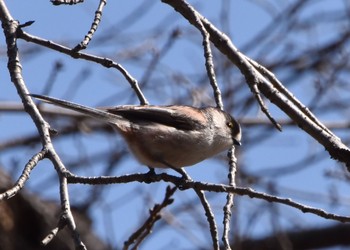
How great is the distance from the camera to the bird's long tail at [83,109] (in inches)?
121

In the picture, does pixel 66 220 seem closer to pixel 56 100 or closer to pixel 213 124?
pixel 56 100

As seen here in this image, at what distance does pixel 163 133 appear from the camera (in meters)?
3.70

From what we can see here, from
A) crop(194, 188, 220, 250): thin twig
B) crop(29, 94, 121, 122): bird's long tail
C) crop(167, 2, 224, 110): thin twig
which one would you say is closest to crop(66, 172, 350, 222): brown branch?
crop(194, 188, 220, 250): thin twig

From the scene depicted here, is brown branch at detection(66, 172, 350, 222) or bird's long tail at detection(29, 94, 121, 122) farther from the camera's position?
bird's long tail at detection(29, 94, 121, 122)

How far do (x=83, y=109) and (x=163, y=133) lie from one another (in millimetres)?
537

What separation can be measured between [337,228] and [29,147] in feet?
9.11

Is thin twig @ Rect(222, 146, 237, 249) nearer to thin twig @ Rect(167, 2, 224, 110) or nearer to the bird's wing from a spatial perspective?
thin twig @ Rect(167, 2, 224, 110)

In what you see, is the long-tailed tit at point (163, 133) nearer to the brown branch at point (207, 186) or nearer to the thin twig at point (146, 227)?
the thin twig at point (146, 227)

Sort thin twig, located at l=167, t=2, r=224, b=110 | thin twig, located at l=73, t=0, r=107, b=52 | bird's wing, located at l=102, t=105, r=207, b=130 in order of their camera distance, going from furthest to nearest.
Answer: bird's wing, located at l=102, t=105, r=207, b=130, thin twig, located at l=167, t=2, r=224, b=110, thin twig, located at l=73, t=0, r=107, b=52

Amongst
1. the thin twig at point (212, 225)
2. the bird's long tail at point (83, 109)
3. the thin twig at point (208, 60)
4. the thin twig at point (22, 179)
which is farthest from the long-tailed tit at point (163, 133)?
the thin twig at point (22, 179)

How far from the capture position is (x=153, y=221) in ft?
10.8

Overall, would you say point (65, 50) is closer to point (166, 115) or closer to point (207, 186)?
point (166, 115)

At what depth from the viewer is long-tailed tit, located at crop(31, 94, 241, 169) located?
3625 millimetres

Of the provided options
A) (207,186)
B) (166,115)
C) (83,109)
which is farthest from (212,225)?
(166,115)
